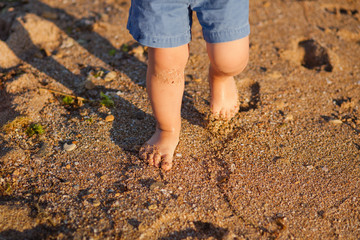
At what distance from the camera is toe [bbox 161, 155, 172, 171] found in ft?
6.49

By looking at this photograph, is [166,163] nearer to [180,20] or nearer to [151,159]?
[151,159]

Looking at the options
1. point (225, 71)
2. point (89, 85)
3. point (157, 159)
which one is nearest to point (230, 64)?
point (225, 71)

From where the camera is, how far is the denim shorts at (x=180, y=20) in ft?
5.48

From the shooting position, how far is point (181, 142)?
218cm

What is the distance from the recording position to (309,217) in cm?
180

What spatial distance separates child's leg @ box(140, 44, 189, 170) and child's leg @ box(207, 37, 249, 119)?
0.19 meters

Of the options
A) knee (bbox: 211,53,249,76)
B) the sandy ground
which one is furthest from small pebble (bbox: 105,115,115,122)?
knee (bbox: 211,53,249,76)

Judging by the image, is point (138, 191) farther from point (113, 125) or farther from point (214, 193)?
point (113, 125)

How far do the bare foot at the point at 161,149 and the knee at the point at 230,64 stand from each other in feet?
1.52

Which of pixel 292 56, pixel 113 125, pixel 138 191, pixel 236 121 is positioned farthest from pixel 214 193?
pixel 292 56

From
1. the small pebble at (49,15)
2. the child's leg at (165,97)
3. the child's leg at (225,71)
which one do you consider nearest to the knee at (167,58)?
the child's leg at (165,97)

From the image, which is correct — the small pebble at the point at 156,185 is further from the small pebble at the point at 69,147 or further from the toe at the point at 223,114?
the toe at the point at 223,114

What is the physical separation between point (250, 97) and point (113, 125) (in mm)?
1047

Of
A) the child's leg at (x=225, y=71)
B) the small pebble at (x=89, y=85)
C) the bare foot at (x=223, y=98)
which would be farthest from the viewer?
the small pebble at (x=89, y=85)
